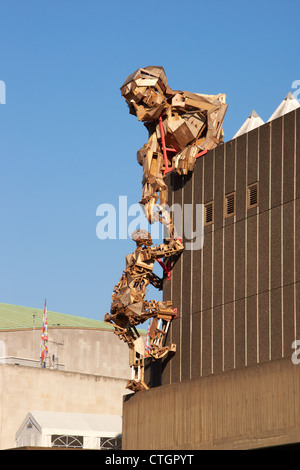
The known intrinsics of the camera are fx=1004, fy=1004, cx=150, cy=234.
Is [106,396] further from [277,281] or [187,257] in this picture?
[277,281]

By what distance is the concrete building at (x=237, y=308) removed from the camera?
45.7 meters

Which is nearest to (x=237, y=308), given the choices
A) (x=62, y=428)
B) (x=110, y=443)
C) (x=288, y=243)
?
(x=288, y=243)

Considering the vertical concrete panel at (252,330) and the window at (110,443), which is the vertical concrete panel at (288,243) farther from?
the window at (110,443)

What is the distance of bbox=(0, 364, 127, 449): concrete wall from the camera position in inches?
3095

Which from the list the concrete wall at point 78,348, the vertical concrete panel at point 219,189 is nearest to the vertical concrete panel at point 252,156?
the vertical concrete panel at point 219,189

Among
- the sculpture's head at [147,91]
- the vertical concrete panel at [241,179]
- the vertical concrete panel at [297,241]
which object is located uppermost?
the sculpture's head at [147,91]

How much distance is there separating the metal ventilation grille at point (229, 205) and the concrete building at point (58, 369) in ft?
95.3

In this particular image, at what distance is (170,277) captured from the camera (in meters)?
54.5

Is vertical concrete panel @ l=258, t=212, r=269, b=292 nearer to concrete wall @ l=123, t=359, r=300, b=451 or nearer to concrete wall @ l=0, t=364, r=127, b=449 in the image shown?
concrete wall @ l=123, t=359, r=300, b=451

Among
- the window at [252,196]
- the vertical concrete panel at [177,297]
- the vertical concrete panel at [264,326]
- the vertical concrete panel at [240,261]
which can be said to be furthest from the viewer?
the vertical concrete panel at [177,297]

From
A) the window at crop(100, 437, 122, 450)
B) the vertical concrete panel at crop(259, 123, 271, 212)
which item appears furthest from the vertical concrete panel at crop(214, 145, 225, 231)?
the window at crop(100, 437, 122, 450)

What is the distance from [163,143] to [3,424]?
32.3 meters

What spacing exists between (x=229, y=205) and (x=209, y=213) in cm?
159
